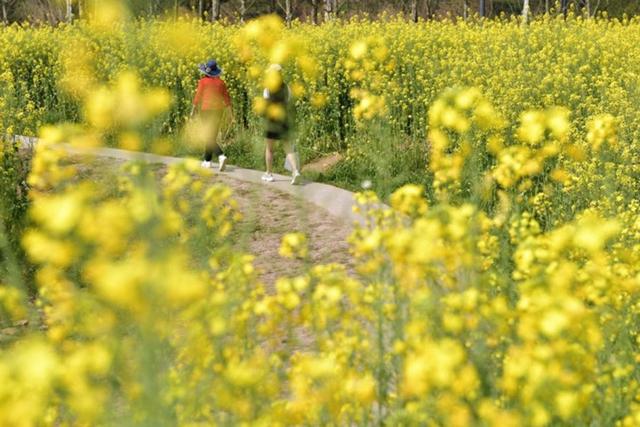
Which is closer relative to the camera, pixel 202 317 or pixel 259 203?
pixel 202 317

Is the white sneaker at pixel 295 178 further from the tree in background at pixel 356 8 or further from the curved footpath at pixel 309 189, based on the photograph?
Result: the tree in background at pixel 356 8

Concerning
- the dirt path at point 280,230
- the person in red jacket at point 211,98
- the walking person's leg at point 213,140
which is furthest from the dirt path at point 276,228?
the person in red jacket at point 211,98

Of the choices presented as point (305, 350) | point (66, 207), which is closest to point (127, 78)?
point (66, 207)

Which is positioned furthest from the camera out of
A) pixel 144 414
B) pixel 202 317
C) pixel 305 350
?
pixel 305 350

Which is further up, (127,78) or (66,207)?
(127,78)

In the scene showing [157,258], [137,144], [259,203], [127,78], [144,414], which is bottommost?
[259,203]

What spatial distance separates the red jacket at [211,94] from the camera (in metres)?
9.91

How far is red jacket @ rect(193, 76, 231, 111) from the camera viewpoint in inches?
390

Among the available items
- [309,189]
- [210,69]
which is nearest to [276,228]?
[309,189]

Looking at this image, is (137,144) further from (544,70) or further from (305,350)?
(544,70)

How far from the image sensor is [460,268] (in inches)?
115

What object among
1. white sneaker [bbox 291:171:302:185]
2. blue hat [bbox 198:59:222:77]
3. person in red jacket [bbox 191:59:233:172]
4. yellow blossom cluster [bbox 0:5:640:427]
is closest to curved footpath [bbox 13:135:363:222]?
white sneaker [bbox 291:171:302:185]

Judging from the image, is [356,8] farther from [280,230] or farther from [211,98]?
[280,230]

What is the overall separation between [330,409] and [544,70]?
8.40m
